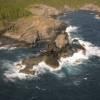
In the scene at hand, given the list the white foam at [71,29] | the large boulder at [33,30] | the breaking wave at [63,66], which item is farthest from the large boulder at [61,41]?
the white foam at [71,29]

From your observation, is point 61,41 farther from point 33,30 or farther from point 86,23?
point 86,23

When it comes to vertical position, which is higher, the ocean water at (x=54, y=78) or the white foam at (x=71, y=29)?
the white foam at (x=71, y=29)

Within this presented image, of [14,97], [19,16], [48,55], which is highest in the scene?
[19,16]

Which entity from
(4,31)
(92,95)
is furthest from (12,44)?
(92,95)

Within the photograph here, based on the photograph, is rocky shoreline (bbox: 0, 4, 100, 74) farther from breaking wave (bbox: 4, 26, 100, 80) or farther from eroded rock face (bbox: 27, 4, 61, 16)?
eroded rock face (bbox: 27, 4, 61, 16)

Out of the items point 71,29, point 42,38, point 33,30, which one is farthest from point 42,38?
point 71,29

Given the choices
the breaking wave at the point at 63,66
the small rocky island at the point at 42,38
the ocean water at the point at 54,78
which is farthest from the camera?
the small rocky island at the point at 42,38

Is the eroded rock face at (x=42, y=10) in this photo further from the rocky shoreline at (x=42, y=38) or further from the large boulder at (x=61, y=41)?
the large boulder at (x=61, y=41)

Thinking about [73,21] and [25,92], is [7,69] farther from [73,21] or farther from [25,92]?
[73,21]

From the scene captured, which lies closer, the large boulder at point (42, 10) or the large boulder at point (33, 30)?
the large boulder at point (33, 30)

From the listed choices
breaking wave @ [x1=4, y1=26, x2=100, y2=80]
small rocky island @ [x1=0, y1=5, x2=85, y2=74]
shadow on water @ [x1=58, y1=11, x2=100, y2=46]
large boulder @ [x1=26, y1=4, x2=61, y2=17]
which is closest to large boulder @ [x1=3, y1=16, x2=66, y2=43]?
small rocky island @ [x1=0, y1=5, x2=85, y2=74]
